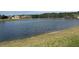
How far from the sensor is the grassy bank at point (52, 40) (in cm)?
230

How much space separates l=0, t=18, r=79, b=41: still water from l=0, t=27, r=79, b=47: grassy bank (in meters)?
0.04

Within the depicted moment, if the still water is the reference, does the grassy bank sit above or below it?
below

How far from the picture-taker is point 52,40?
2.31 meters

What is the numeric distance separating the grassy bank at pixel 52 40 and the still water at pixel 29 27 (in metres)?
0.04

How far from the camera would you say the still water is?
7.54ft

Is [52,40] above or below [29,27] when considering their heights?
below

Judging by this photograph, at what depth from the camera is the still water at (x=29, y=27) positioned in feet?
7.54

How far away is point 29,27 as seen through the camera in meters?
2.31

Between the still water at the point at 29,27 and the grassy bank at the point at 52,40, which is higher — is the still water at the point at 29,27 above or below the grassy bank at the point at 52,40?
above

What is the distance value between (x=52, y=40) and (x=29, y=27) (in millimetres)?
227
